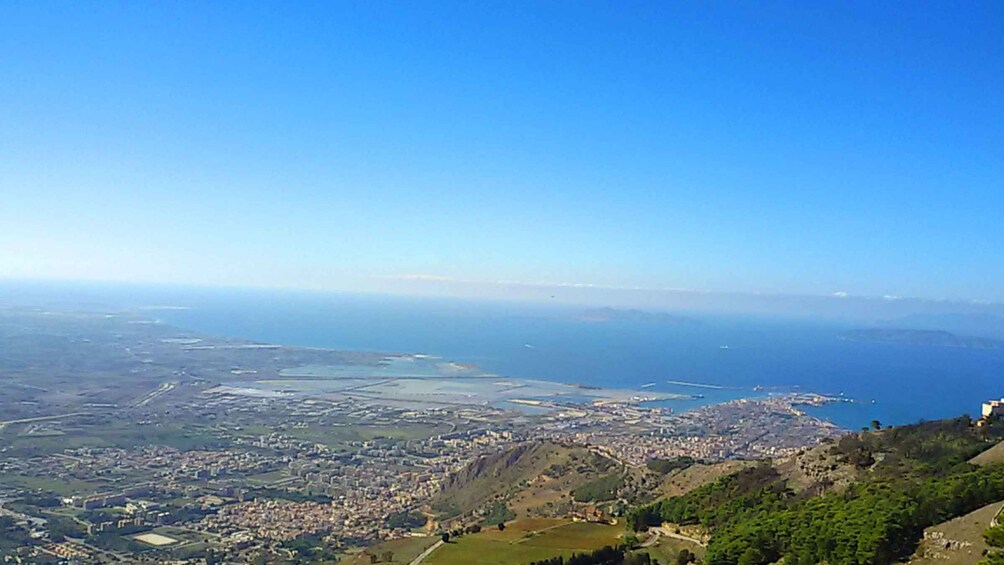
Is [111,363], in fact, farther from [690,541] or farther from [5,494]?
[690,541]

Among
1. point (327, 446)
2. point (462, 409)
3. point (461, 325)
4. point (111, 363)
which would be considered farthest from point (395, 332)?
point (327, 446)

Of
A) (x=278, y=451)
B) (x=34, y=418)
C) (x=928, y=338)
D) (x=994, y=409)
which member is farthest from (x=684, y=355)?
(x=994, y=409)

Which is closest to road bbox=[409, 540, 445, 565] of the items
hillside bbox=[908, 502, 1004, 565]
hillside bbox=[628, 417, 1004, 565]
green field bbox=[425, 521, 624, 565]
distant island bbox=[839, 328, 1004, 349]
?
green field bbox=[425, 521, 624, 565]

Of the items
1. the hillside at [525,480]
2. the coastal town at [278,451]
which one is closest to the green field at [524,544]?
the hillside at [525,480]

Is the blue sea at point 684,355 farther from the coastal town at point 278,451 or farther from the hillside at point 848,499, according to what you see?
the hillside at point 848,499

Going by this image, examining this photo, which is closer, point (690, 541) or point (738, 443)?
point (690, 541)

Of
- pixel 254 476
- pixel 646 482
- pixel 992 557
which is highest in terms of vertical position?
pixel 992 557
